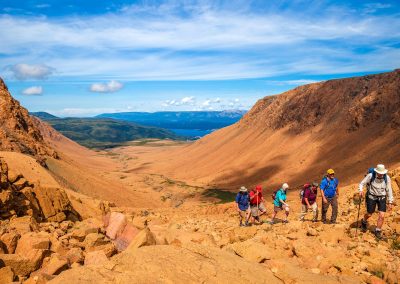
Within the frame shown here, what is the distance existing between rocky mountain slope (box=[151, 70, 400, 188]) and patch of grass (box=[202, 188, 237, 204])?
4.71 meters

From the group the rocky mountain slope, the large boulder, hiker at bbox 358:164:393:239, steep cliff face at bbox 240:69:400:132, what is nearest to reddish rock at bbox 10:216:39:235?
the large boulder

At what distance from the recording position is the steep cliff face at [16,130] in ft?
105

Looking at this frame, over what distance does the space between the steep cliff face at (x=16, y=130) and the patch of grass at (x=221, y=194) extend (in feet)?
76.3

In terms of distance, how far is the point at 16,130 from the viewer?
124 ft

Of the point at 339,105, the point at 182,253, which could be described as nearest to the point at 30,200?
the point at 182,253

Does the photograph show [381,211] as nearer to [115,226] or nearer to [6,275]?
[115,226]

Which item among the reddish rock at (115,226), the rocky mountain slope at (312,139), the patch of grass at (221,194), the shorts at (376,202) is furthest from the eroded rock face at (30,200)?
the rocky mountain slope at (312,139)

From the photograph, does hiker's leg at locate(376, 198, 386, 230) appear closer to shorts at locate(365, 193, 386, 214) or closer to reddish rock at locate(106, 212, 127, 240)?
shorts at locate(365, 193, 386, 214)

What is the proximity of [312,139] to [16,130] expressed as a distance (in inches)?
1941

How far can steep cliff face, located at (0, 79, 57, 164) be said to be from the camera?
31875 mm

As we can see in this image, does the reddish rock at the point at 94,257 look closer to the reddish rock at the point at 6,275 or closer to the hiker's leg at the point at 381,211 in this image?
the reddish rock at the point at 6,275

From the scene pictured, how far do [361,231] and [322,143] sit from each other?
51.3 metres

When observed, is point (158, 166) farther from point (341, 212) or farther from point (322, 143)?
point (341, 212)

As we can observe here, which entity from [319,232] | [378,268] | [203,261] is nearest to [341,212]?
[319,232]
